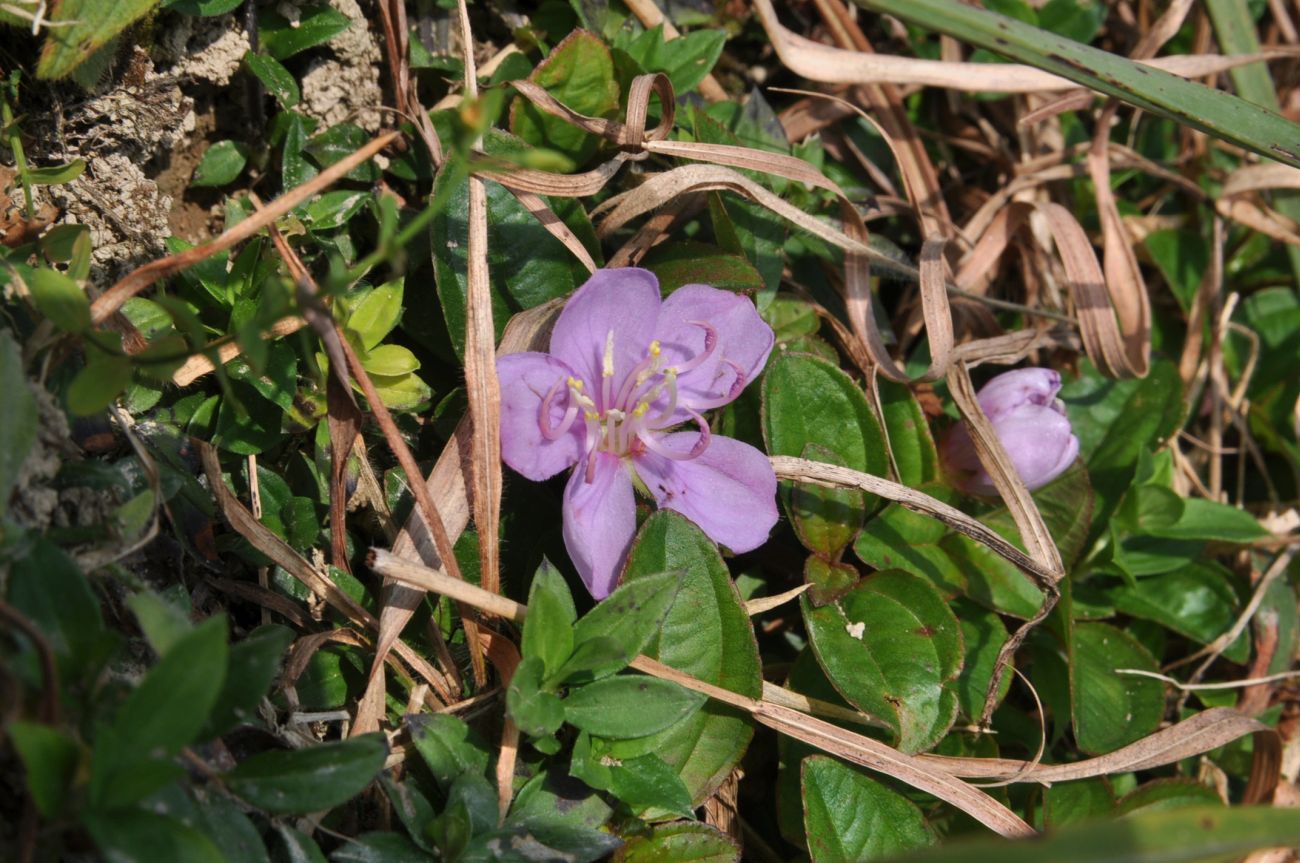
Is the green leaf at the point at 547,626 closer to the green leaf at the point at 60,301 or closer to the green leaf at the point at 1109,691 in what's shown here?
the green leaf at the point at 60,301

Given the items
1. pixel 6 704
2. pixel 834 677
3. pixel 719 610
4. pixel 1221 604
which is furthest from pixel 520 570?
pixel 1221 604

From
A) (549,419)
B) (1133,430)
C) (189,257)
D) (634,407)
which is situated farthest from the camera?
(1133,430)

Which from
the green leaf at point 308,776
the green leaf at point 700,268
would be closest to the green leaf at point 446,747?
the green leaf at point 308,776

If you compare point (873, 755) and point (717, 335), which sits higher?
point (717, 335)

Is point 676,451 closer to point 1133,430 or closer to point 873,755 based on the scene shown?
point 873,755

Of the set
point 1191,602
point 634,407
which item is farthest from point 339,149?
point 1191,602

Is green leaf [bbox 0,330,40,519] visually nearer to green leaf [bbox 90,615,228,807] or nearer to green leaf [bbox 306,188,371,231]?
green leaf [bbox 90,615,228,807]
